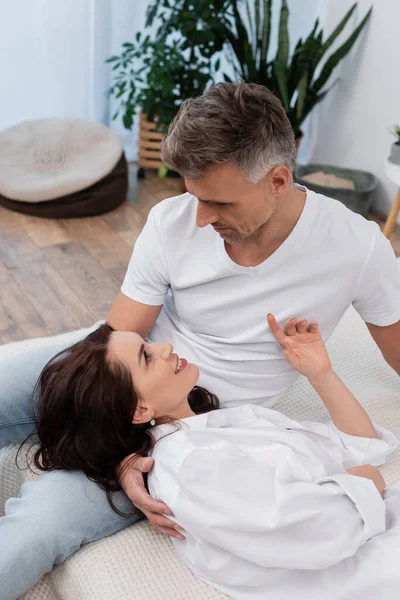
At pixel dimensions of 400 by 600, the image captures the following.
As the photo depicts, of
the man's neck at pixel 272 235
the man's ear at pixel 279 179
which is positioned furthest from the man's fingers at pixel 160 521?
the man's ear at pixel 279 179

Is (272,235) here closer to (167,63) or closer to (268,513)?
(268,513)

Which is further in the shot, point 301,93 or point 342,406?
point 301,93

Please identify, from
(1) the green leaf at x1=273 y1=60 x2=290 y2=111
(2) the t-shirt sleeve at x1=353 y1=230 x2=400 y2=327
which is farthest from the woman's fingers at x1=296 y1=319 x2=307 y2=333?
(1) the green leaf at x1=273 y1=60 x2=290 y2=111

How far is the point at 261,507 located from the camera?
1.18m

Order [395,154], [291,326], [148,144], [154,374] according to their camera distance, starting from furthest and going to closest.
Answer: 1. [148,144]
2. [395,154]
3. [291,326]
4. [154,374]

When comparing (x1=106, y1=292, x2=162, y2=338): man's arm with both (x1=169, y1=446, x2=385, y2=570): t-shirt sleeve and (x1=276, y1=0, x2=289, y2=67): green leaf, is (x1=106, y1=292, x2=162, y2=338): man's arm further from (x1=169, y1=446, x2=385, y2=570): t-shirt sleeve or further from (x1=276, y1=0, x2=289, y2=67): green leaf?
(x1=276, y1=0, x2=289, y2=67): green leaf

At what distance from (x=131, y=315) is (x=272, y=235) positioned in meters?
0.36

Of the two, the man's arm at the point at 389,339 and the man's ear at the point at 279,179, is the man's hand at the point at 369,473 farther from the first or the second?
the man's ear at the point at 279,179

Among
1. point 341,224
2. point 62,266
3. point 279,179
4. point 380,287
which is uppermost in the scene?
point 279,179

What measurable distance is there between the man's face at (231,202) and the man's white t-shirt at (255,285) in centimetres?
10

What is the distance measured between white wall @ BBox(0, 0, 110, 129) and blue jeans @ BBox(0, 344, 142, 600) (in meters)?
2.58

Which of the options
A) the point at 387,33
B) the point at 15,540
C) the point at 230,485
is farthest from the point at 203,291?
the point at 387,33

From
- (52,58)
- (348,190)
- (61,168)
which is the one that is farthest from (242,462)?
(52,58)

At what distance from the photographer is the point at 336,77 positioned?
3.61 metres
